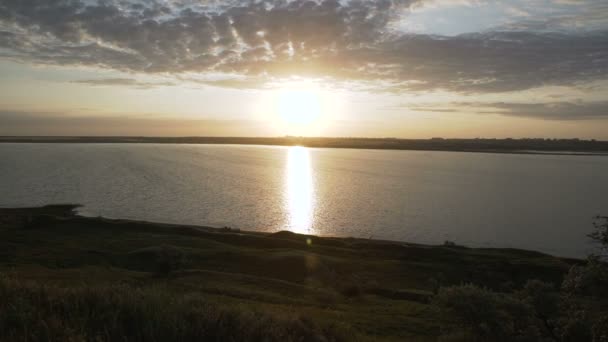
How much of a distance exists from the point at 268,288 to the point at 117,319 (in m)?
19.5

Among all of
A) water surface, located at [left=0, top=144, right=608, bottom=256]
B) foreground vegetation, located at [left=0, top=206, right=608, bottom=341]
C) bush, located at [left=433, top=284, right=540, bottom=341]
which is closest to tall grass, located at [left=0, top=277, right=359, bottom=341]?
foreground vegetation, located at [left=0, top=206, right=608, bottom=341]

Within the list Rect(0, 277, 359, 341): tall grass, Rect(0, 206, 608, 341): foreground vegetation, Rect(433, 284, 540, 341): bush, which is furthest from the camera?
Rect(433, 284, 540, 341): bush

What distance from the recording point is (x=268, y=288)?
28.2 meters

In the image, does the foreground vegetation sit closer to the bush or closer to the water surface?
the bush

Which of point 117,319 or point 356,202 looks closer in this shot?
point 117,319

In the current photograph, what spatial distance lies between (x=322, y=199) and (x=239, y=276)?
54.8 metres

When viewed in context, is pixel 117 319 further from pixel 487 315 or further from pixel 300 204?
pixel 300 204

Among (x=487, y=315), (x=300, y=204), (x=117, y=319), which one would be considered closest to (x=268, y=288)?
(x=487, y=315)

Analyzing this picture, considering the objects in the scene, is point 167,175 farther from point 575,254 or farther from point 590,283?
point 590,283

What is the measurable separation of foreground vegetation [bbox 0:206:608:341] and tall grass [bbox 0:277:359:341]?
0.04 meters

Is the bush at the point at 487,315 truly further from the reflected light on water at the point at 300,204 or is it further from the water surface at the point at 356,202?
the reflected light on water at the point at 300,204

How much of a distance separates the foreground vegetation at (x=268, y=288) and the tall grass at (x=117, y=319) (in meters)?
0.04

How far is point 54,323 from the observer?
839cm

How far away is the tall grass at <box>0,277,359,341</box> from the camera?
8508 mm
